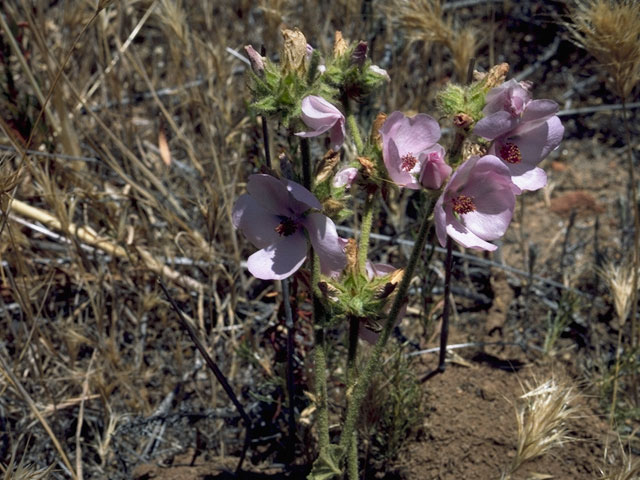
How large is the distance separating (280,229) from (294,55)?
42cm

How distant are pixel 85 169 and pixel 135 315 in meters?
0.78

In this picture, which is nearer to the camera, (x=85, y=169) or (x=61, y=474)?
(x=61, y=474)

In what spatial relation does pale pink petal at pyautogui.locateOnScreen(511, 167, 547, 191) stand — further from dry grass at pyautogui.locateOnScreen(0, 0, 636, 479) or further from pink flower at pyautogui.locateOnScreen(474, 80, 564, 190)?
dry grass at pyautogui.locateOnScreen(0, 0, 636, 479)

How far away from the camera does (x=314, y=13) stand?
141 inches

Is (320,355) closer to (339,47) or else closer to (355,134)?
(355,134)

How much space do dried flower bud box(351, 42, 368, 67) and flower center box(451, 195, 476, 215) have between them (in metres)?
0.40

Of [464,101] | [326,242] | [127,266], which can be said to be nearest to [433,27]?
[464,101]

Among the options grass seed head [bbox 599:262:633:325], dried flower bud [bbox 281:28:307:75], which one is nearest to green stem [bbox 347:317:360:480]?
dried flower bud [bbox 281:28:307:75]

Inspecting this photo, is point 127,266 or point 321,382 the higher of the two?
point 321,382

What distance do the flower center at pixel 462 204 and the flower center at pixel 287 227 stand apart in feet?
1.29

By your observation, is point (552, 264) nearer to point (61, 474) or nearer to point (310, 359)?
point (310, 359)

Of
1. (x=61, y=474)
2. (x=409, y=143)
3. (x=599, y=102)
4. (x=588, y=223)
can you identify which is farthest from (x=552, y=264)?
(x=61, y=474)

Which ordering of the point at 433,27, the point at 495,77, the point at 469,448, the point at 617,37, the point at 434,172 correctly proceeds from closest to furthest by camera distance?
the point at 434,172, the point at 495,77, the point at 617,37, the point at 469,448, the point at 433,27

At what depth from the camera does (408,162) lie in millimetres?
1529
